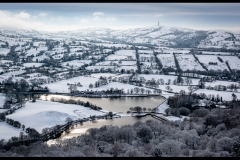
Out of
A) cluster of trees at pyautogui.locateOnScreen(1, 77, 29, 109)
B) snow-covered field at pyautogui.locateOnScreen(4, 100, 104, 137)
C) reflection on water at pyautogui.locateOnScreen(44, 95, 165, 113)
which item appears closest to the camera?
snow-covered field at pyautogui.locateOnScreen(4, 100, 104, 137)

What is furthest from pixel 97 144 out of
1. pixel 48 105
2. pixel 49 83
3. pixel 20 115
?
pixel 49 83

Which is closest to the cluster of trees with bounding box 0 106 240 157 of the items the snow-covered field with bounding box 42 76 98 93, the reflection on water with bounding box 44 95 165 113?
the reflection on water with bounding box 44 95 165 113

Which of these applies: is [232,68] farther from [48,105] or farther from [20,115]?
[20,115]

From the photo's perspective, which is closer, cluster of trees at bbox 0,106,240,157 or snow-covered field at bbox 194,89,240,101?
cluster of trees at bbox 0,106,240,157

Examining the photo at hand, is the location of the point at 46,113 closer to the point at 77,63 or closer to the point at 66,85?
the point at 66,85

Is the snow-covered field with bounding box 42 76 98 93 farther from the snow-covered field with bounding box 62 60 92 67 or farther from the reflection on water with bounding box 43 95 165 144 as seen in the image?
the snow-covered field with bounding box 62 60 92 67

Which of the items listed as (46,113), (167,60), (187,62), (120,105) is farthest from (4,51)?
(46,113)

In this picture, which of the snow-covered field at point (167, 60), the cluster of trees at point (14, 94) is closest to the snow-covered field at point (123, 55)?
the snow-covered field at point (167, 60)
